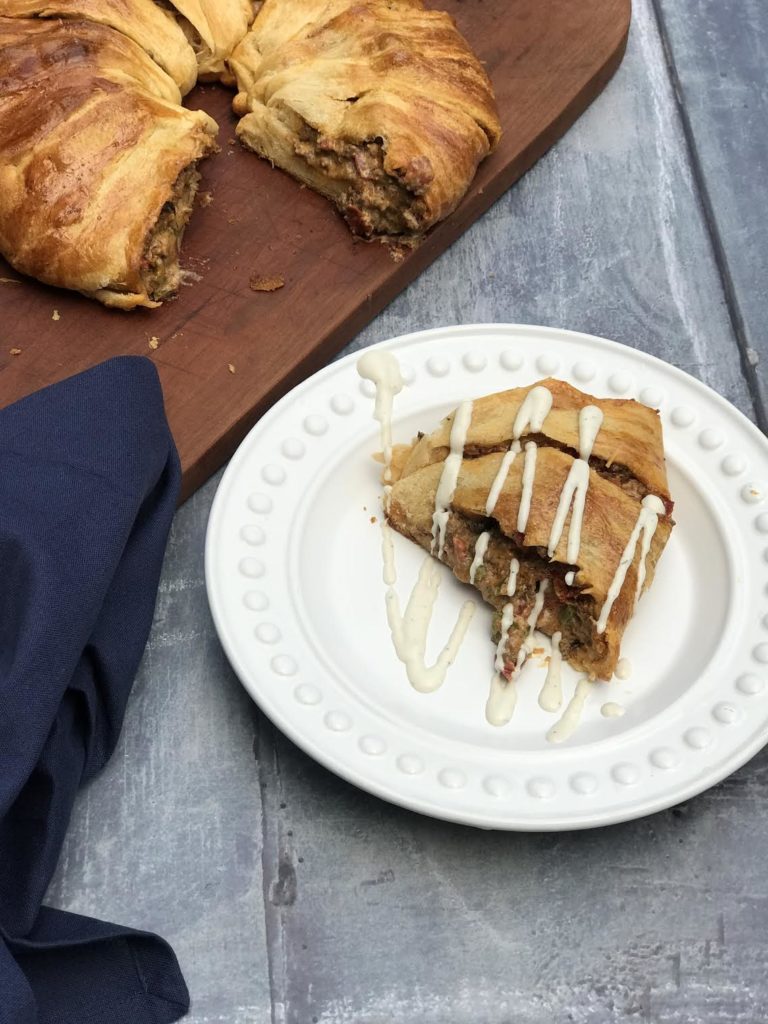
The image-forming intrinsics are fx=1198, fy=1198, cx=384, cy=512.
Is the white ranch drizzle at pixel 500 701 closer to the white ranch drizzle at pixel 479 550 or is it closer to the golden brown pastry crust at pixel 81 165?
the white ranch drizzle at pixel 479 550

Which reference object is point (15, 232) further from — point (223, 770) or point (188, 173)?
point (223, 770)

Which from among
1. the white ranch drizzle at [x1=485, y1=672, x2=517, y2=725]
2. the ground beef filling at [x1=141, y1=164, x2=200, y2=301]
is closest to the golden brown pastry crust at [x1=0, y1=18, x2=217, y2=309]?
the ground beef filling at [x1=141, y1=164, x2=200, y2=301]

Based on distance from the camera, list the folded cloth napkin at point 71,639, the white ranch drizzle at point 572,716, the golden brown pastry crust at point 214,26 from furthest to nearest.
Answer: the golden brown pastry crust at point 214,26
the white ranch drizzle at point 572,716
the folded cloth napkin at point 71,639

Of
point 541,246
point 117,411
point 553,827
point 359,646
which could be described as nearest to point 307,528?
point 359,646

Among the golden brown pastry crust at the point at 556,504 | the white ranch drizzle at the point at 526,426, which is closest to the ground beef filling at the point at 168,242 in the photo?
the golden brown pastry crust at the point at 556,504

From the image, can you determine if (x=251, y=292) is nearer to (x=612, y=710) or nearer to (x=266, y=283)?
(x=266, y=283)

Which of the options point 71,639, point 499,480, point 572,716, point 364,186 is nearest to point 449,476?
point 499,480
